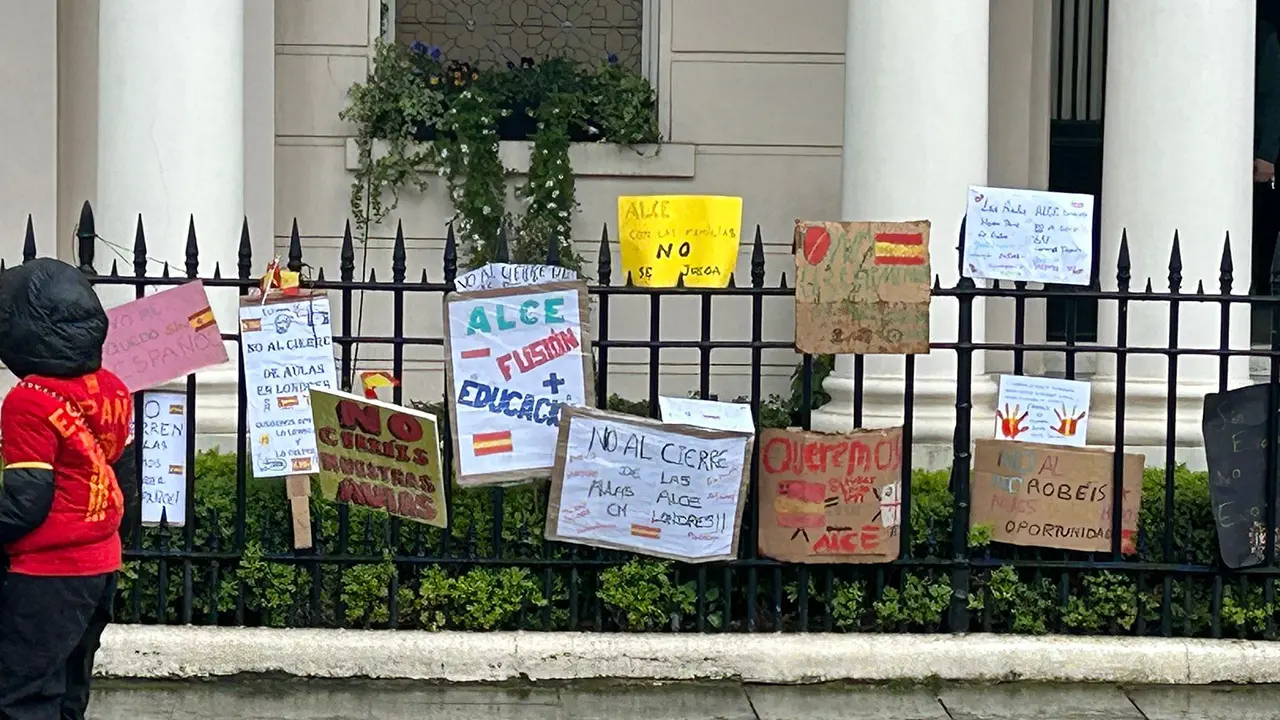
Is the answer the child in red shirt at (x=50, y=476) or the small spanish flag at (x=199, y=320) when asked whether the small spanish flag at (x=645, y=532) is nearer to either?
the small spanish flag at (x=199, y=320)

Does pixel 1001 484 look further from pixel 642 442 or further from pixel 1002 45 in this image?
pixel 1002 45

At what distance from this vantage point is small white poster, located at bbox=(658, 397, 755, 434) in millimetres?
5492

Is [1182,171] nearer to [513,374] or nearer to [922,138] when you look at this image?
[922,138]

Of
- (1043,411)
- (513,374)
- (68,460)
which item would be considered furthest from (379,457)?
(1043,411)

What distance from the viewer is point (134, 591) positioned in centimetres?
557

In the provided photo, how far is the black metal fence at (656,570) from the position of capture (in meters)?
5.55

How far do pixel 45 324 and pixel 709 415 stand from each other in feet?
7.72

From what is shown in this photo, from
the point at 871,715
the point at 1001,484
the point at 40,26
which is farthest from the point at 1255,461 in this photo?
the point at 40,26

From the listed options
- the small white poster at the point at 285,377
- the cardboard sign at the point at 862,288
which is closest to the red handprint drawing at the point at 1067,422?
the cardboard sign at the point at 862,288

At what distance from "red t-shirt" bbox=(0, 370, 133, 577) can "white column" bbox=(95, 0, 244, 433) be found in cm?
264

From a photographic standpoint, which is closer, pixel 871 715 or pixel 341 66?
pixel 871 715

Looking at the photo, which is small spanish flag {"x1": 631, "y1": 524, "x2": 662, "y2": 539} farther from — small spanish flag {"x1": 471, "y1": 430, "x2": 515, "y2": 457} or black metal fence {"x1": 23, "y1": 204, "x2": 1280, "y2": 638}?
small spanish flag {"x1": 471, "y1": 430, "x2": 515, "y2": 457}

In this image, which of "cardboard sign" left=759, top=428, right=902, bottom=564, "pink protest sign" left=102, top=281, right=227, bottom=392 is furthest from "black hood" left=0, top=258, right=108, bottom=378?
"cardboard sign" left=759, top=428, right=902, bottom=564

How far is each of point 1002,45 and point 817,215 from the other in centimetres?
153
